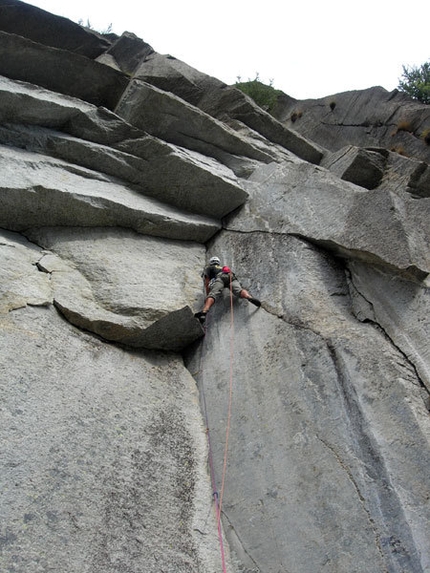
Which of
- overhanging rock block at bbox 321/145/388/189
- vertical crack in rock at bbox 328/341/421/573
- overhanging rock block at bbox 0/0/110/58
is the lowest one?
vertical crack in rock at bbox 328/341/421/573

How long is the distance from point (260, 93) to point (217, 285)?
1106cm

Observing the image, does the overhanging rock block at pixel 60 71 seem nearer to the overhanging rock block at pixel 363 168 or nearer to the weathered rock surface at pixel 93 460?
the overhanging rock block at pixel 363 168

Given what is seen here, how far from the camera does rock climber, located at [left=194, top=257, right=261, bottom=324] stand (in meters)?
6.72

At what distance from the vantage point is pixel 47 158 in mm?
7750

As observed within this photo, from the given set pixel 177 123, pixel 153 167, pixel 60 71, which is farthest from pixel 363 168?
pixel 60 71

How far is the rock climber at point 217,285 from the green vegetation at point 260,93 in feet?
33.7

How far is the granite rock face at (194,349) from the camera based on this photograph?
430cm

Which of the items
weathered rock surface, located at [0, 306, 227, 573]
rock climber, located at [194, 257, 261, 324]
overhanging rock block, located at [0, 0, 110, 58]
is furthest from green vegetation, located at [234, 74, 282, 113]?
weathered rock surface, located at [0, 306, 227, 573]

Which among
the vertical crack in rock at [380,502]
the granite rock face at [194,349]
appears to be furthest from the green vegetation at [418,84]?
the vertical crack in rock at [380,502]

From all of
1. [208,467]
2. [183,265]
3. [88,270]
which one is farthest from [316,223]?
[208,467]

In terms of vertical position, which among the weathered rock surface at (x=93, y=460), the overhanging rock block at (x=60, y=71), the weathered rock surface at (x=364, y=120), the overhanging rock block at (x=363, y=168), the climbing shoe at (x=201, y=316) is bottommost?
the weathered rock surface at (x=93, y=460)

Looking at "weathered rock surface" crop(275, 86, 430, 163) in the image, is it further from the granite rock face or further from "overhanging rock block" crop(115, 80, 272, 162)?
"overhanging rock block" crop(115, 80, 272, 162)

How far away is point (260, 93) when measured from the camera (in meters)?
15.9

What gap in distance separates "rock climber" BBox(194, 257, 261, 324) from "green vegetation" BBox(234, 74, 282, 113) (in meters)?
10.3
